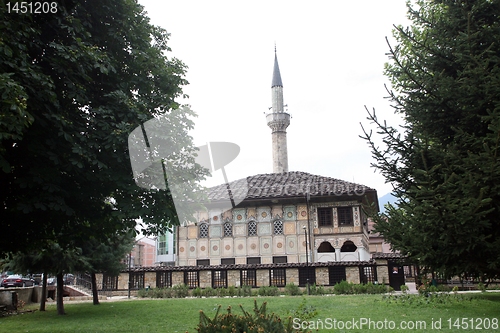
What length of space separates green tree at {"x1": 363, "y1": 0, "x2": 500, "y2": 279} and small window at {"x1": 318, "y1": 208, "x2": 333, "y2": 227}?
21.0 metres

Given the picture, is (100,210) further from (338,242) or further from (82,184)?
(338,242)

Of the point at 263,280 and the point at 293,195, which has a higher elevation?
the point at 293,195

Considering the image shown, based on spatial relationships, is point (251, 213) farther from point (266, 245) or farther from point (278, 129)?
point (278, 129)

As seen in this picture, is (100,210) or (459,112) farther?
(100,210)

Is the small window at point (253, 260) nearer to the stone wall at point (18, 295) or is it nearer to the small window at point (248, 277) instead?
the small window at point (248, 277)

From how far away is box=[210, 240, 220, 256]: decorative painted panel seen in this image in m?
32.0

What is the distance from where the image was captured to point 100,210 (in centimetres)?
1080

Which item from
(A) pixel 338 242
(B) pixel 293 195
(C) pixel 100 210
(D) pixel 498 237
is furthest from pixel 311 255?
(D) pixel 498 237

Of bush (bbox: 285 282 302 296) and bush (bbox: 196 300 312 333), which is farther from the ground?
bush (bbox: 196 300 312 333)

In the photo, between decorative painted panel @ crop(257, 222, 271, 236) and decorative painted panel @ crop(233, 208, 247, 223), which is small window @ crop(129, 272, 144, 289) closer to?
decorative painted panel @ crop(233, 208, 247, 223)

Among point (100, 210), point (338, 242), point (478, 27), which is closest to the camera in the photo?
point (478, 27)

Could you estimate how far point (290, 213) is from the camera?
31.2 metres

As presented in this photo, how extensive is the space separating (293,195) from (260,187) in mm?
3401

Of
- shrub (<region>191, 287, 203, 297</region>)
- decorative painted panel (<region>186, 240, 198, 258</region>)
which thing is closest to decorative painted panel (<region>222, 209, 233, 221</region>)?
decorative painted panel (<region>186, 240, 198, 258</region>)
